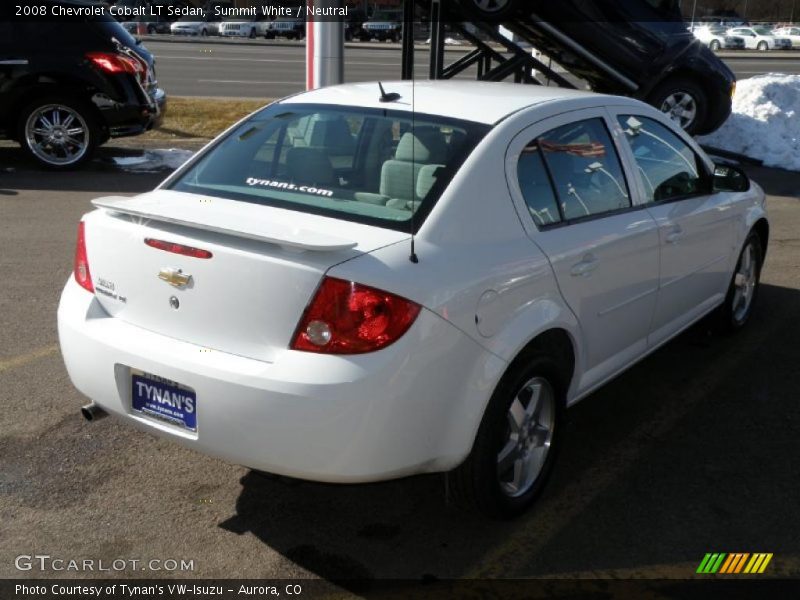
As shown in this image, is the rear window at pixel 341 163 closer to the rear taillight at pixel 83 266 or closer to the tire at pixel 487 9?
the rear taillight at pixel 83 266

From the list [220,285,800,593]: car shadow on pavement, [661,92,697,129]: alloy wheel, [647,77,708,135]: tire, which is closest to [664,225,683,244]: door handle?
[220,285,800,593]: car shadow on pavement

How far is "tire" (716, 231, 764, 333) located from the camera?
562 centimetres

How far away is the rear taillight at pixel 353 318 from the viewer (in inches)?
114

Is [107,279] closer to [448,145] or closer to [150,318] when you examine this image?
[150,318]

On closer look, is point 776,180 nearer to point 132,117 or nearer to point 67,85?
point 132,117

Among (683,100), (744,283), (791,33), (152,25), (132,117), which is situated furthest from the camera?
(791,33)

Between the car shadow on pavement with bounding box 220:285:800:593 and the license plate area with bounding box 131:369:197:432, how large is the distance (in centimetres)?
57

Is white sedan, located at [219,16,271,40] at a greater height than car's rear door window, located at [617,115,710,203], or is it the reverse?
car's rear door window, located at [617,115,710,203]

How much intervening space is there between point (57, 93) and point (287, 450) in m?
8.54

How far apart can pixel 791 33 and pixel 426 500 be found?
170 feet

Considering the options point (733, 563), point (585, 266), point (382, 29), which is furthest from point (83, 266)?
point (382, 29)

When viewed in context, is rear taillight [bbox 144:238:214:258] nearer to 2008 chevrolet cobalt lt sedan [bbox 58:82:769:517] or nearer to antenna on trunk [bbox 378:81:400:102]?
2008 chevrolet cobalt lt sedan [bbox 58:82:769:517]

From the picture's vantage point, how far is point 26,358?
4.99m

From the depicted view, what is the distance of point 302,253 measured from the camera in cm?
296
